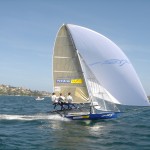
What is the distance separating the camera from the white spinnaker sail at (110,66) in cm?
2623

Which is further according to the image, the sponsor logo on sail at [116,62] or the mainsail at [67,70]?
the mainsail at [67,70]

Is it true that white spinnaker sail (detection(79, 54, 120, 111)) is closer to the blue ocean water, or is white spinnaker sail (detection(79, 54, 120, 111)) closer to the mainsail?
the mainsail

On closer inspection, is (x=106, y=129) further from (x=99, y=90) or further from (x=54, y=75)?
(x=54, y=75)

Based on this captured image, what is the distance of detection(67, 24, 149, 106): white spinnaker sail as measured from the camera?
86.1ft

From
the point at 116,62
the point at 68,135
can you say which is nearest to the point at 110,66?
the point at 116,62

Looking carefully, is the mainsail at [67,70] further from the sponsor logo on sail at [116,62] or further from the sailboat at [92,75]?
the sponsor logo on sail at [116,62]

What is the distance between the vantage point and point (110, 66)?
2697 cm

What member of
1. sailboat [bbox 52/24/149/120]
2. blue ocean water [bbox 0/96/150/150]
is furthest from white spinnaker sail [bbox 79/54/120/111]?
blue ocean water [bbox 0/96/150/150]

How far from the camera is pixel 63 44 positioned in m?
29.2

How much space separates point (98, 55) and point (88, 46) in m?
1.11

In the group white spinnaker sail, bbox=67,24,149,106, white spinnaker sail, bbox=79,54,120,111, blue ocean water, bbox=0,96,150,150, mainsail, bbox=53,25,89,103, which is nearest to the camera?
blue ocean water, bbox=0,96,150,150

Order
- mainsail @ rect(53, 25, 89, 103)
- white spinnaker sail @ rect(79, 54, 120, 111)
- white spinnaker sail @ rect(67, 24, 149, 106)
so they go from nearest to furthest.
Answer: white spinnaker sail @ rect(67, 24, 149, 106) → white spinnaker sail @ rect(79, 54, 120, 111) → mainsail @ rect(53, 25, 89, 103)

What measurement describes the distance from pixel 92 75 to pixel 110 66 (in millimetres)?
2268

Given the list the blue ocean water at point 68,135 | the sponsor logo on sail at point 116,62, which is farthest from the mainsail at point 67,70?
the sponsor logo on sail at point 116,62
